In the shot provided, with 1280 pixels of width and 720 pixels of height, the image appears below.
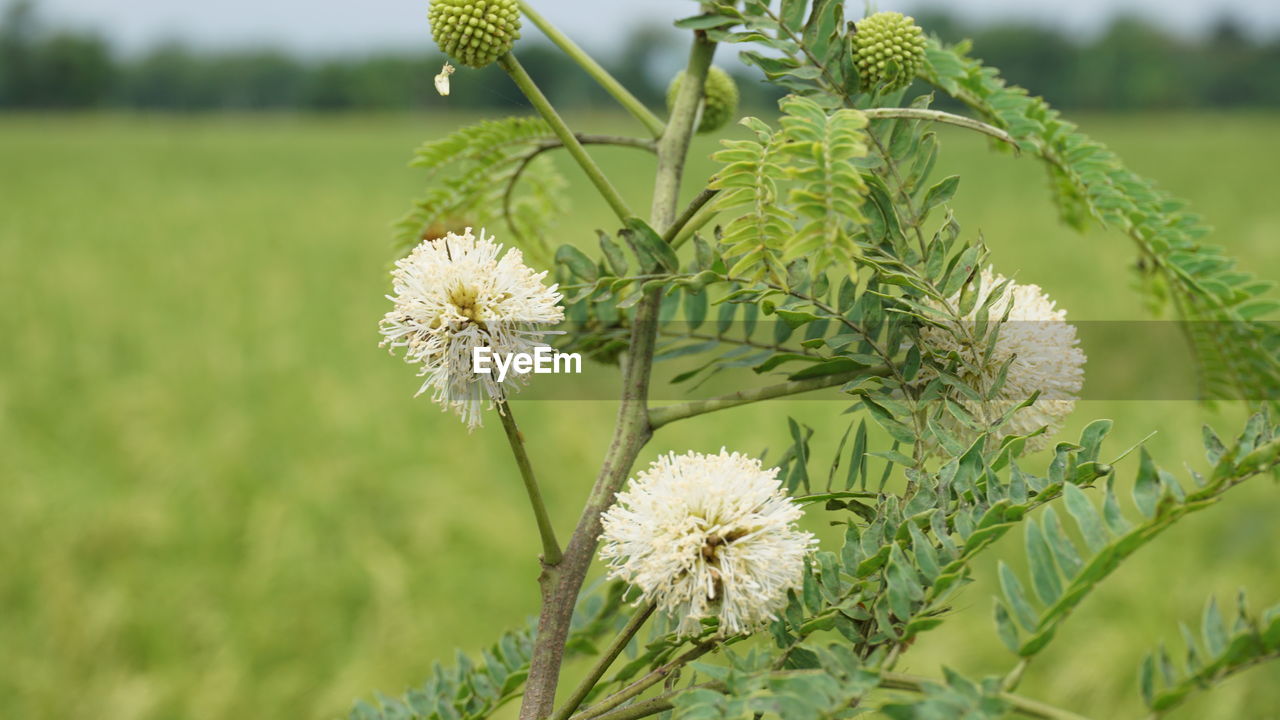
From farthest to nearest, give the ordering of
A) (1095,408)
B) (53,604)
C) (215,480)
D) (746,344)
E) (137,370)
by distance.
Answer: (137,370)
(1095,408)
(215,480)
(53,604)
(746,344)

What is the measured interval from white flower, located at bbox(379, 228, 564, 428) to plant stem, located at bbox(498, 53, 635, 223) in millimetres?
65

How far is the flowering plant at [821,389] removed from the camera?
37 cm

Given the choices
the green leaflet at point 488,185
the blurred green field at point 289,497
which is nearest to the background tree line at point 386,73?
the blurred green field at point 289,497

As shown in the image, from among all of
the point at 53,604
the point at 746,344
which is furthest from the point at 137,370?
the point at 746,344

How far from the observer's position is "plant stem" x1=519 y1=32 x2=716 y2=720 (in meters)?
0.48

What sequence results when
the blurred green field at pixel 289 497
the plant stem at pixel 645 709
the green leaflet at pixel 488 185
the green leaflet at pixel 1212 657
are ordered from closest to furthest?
the green leaflet at pixel 1212 657 < the plant stem at pixel 645 709 < the green leaflet at pixel 488 185 < the blurred green field at pixel 289 497

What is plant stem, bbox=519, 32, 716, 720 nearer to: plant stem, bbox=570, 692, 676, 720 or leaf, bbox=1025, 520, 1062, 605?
plant stem, bbox=570, 692, 676, 720

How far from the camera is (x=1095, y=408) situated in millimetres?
5090

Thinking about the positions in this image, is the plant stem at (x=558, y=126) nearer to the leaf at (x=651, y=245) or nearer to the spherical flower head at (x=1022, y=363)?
the leaf at (x=651, y=245)

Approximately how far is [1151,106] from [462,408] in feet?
112

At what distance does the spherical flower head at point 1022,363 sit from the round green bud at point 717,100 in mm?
279

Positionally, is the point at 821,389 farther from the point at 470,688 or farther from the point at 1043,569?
the point at 470,688

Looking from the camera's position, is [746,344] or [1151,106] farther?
[1151,106]

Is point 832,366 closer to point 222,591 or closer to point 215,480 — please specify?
point 222,591
